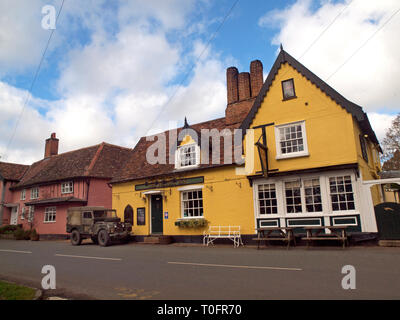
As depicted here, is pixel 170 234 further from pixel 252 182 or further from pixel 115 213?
pixel 252 182

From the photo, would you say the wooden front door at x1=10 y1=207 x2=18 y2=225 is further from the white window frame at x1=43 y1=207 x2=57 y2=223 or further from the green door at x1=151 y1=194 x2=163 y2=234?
the green door at x1=151 y1=194 x2=163 y2=234

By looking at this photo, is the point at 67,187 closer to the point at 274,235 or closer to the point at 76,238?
the point at 76,238

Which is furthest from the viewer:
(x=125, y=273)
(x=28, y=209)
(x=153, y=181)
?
(x=28, y=209)

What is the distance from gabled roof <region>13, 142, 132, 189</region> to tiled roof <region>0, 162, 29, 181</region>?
9.87 feet

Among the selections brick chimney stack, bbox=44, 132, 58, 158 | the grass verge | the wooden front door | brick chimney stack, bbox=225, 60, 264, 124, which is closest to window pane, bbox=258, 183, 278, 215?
brick chimney stack, bbox=225, 60, 264, 124

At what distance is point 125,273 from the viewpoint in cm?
844

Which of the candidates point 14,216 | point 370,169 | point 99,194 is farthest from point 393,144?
point 14,216

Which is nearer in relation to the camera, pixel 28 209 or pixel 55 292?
pixel 55 292

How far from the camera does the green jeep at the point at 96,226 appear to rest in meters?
17.7

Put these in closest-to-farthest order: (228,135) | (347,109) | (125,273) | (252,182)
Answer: (125,273) → (347,109) → (252,182) → (228,135)

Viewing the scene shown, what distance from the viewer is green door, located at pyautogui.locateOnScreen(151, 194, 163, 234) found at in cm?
1895

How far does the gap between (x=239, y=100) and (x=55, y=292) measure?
1513 centimetres
